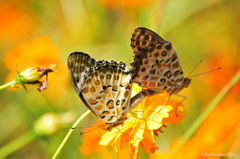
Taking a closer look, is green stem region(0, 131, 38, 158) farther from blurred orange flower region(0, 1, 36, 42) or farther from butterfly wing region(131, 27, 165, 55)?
blurred orange flower region(0, 1, 36, 42)

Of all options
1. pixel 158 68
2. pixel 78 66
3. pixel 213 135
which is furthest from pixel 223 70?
pixel 78 66

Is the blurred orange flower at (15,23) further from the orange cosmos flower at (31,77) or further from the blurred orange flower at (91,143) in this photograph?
the orange cosmos flower at (31,77)

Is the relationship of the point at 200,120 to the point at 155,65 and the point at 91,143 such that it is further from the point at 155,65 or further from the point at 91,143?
the point at 91,143

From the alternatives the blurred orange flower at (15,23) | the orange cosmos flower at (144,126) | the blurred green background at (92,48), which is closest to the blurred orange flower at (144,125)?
the orange cosmos flower at (144,126)

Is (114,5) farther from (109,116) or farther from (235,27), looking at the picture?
(109,116)

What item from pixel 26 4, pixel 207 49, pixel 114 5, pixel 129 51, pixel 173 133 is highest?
pixel 26 4

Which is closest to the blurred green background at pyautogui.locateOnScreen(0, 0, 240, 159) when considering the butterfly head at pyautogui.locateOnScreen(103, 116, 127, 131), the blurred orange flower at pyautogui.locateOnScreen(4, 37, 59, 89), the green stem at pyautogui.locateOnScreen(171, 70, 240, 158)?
the blurred orange flower at pyautogui.locateOnScreen(4, 37, 59, 89)

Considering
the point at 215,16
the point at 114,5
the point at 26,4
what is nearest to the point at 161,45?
the point at 215,16

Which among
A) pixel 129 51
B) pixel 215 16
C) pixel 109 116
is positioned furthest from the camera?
pixel 215 16
